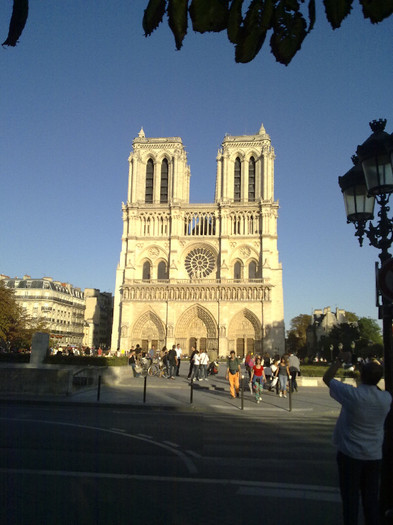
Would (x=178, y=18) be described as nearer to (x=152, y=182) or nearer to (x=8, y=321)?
(x=8, y=321)

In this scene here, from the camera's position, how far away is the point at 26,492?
507cm

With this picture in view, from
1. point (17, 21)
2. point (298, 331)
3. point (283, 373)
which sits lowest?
point (283, 373)

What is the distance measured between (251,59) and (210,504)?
14.7ft

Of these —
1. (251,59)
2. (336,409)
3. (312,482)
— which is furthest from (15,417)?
(251,59)

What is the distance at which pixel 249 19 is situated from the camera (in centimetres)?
192

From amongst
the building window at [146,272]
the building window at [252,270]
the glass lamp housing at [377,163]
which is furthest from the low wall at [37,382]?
the building window at [252,270]

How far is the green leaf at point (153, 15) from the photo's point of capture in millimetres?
1833

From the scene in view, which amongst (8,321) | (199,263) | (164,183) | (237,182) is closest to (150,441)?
(8,321)

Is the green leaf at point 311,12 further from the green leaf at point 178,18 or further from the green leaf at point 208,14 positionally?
the green leaf at point 178,18

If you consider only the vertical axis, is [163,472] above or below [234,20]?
below

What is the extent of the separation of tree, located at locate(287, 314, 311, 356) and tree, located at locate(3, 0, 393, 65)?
75720mm

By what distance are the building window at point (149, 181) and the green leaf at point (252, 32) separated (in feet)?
171

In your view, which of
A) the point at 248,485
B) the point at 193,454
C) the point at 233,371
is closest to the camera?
the point at 248,485

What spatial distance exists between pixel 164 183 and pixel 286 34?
52868 mm
